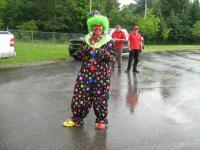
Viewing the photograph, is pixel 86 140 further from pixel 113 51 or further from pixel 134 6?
pixel 134 6

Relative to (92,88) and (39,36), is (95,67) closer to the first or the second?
(92,88)

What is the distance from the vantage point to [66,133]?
694 cm

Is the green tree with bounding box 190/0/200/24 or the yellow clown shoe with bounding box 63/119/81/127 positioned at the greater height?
the green tree with bounding box 190/0/200/24

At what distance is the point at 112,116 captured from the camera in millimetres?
8289

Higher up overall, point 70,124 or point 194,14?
point 194,14

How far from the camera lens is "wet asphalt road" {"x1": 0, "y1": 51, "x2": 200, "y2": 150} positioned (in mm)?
6465

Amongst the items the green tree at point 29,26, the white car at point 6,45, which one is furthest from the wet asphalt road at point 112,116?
the green tree at point 29,26

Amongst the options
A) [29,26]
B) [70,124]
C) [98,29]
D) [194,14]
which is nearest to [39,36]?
[29,26]

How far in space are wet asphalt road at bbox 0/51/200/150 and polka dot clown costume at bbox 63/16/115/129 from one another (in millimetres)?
482

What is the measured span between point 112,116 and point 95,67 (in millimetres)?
1540

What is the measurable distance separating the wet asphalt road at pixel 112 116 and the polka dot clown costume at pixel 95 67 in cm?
48

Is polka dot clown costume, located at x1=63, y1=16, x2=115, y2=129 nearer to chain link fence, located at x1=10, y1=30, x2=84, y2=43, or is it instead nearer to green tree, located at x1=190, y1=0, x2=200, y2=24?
chain link fence, located at x1=10, y1=30, x2=84, y2=43

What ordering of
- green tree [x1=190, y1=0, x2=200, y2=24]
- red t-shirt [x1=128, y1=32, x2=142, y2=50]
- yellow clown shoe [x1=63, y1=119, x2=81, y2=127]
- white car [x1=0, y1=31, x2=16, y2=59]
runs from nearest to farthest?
yellow clown shoe [x1=63, y1=119, x2=81, y2=127] → white car [x1=0, y1=31, x2=16, y2=59] → red t-shirt [x1=128, y1=32, x2=142, y2=50] → green tree [x1=190, y1=0, x2=200, y2=24]

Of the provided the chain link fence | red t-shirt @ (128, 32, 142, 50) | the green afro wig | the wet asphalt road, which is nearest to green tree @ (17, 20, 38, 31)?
the chain link fence
